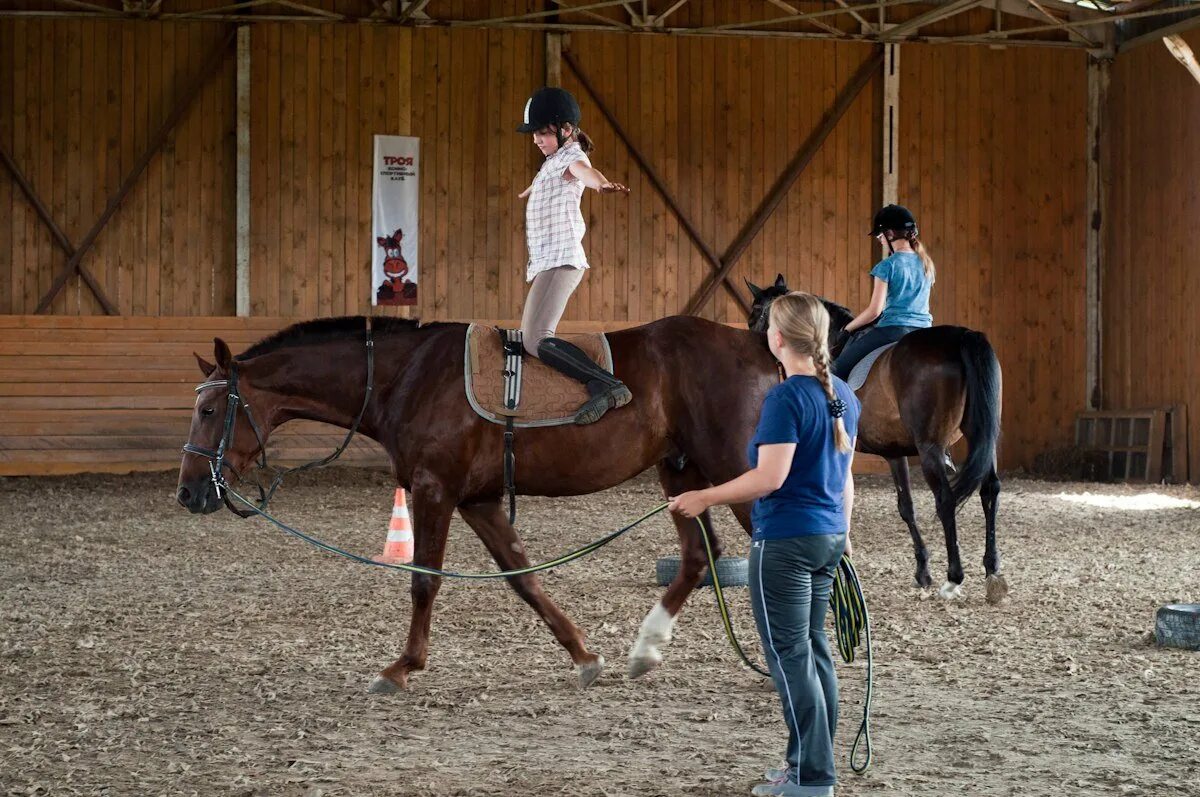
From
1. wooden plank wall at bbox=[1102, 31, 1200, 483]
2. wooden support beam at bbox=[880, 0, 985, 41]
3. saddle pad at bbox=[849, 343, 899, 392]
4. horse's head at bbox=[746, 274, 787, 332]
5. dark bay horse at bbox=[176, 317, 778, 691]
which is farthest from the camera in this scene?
wooden plank wall at bbox=[1102, 31, 1200, 483]

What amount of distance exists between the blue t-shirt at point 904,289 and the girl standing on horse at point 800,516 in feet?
14.9

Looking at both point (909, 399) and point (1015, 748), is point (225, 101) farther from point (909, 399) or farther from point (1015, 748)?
point (1015, 748)

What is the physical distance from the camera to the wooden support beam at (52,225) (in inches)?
591

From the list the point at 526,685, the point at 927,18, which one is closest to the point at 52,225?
the point at 927,18

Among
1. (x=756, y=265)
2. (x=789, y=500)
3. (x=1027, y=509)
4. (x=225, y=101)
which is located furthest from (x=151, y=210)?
(x=789, y=500)

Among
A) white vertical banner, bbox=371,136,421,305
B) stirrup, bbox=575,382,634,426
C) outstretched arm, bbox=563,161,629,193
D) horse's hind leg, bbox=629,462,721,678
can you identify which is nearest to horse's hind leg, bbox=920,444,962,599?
horse's hind leg, bbox=629,462,721,678

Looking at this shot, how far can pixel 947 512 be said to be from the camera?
7145 millimetres

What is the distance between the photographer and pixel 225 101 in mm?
15516

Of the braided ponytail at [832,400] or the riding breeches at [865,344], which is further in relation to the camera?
the riding breeches at [865,344]

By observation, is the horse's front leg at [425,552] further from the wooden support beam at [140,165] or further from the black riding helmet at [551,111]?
the wooden support beam at [140,165]

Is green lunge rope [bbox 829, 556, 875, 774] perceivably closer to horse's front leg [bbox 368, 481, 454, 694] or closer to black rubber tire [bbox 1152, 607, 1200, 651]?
horse's front leg [bbox 368, 481, 454, 694]

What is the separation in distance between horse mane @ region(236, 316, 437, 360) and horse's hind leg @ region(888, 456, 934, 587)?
3.52 m

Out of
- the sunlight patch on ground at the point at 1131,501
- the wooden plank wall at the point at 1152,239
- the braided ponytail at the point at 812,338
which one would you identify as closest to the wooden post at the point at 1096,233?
the wooden plank wall at the point at 1152,239

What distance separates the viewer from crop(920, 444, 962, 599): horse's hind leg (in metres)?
7.06
